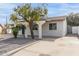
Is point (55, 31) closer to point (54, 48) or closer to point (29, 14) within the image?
point (54, 48)

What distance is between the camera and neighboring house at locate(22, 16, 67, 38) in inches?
296

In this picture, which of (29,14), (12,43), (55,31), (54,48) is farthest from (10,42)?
(55,31)

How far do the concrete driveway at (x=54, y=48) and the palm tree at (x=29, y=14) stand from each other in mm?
613

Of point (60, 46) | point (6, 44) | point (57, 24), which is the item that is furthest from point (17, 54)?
point (57, 24)

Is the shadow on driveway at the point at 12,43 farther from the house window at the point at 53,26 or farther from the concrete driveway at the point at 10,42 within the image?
the house window at the point at 53,26

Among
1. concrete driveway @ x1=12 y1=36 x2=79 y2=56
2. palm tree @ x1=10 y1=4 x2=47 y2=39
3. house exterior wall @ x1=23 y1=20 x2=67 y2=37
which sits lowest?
concrete driveway @ x1=12 y1=36 x2=79 y2=56

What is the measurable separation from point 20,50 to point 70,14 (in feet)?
7.07

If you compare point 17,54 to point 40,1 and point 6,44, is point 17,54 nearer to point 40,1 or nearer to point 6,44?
point 6,44

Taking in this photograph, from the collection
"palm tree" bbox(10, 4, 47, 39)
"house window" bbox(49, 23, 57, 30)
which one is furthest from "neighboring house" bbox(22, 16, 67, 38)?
"palm tree" bbox(10, 4, 47, 39)

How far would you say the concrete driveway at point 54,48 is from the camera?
22.3 ft

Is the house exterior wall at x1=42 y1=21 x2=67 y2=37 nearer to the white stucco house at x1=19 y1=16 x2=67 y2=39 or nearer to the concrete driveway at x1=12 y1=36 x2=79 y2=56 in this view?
the white stucco house at x1=19 y1=16 x2=67 y2=39

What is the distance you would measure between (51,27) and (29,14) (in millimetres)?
983

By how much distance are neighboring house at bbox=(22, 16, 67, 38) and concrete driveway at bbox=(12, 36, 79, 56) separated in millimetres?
257

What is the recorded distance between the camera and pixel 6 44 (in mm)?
7246
